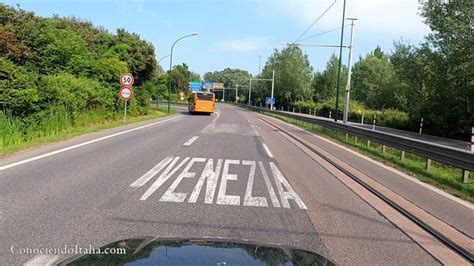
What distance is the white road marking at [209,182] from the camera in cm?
770

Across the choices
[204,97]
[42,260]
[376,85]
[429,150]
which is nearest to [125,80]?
[429,150]

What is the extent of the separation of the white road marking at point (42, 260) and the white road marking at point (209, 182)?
3.02 metres

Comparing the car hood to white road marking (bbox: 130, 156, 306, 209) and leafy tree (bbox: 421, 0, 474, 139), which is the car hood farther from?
leafy tree (bbox: 421, 0, 474, 139)

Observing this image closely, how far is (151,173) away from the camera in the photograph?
9.95 meters

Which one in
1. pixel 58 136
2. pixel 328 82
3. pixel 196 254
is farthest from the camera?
pixel 328 82

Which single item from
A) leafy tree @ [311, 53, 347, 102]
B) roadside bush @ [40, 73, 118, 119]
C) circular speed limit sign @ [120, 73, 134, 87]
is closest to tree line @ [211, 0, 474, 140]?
circular speed limit sign @ [120, 73, 134, 87]

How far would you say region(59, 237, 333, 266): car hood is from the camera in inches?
120

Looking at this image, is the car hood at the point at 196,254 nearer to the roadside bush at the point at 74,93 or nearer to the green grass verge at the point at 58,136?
the green grass verge at the point at 58,136

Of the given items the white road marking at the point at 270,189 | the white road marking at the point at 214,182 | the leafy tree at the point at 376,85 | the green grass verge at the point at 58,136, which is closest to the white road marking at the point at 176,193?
the white road marking at the point at 214,182

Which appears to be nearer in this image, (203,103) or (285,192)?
(285,192)

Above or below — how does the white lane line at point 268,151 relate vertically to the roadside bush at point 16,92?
below

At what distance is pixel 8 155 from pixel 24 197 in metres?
5.68

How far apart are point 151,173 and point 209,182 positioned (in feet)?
4.92

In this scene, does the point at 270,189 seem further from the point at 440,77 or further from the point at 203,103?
the point at 203,103
